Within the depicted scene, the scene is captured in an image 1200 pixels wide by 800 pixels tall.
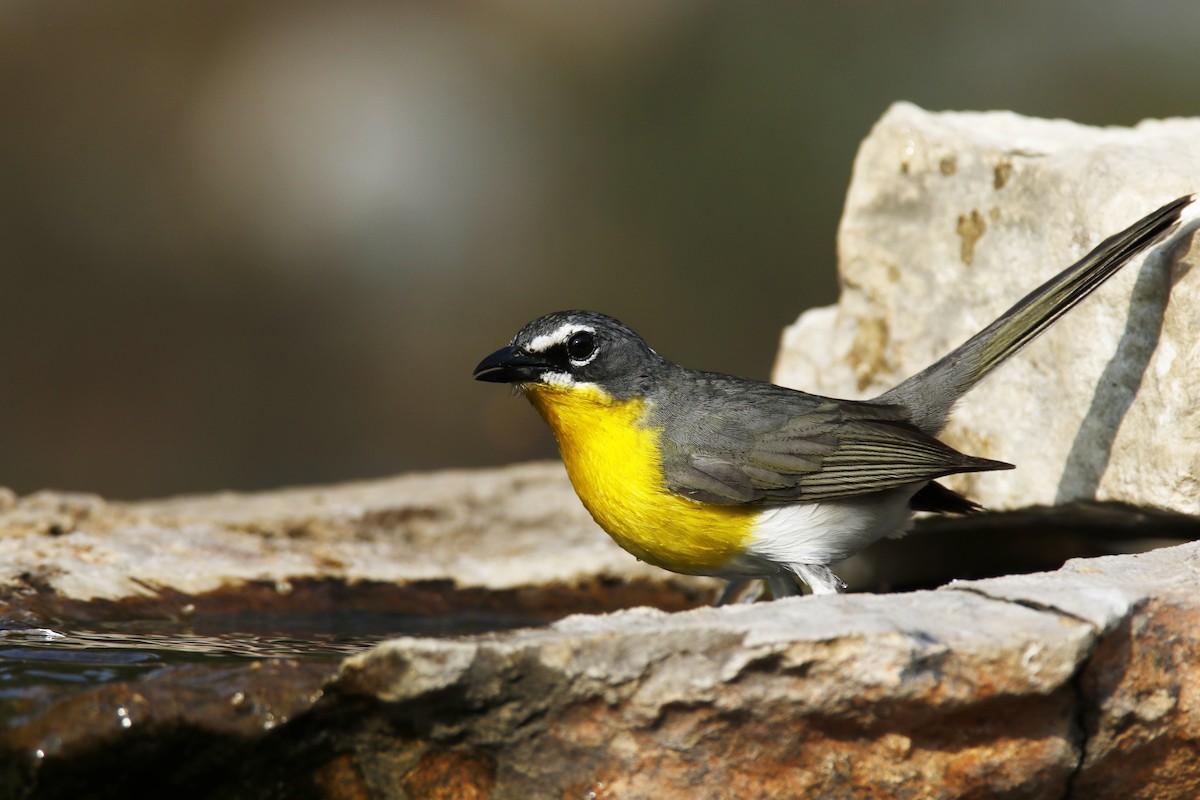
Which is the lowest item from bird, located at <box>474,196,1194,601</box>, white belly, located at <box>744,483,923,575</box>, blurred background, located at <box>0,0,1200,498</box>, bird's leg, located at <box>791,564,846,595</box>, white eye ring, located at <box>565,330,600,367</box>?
bird's leg, located at <box>791,564,846,595</box>

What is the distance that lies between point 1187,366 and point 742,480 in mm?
Answer: 1812

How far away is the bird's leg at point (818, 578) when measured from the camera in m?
5.14

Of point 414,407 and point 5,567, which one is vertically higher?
point 414,407

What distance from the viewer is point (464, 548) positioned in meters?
7.11

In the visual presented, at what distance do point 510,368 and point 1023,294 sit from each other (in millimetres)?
2486

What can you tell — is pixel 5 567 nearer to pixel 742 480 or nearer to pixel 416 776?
pixel 416 776

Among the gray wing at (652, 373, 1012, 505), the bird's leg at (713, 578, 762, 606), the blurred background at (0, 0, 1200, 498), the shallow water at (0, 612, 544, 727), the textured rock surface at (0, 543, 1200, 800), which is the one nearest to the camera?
the textured rock surface at (0, 543, 1200, 800)

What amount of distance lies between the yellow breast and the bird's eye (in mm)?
138

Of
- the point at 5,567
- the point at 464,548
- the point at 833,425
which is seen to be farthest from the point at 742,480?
the point at 5,567

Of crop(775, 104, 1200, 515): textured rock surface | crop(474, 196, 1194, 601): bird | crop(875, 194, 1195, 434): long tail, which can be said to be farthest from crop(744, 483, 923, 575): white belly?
crop(775, 104, 1200, 515): textured rock surface

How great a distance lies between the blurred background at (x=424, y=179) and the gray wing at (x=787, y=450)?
896 cm

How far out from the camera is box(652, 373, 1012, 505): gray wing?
17.0 feet

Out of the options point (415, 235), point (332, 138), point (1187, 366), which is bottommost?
point (1187, 366)

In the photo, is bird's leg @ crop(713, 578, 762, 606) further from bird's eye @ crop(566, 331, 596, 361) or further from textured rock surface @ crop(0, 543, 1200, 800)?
textured rock surface @ crop(0, 543, 1200, 800)
